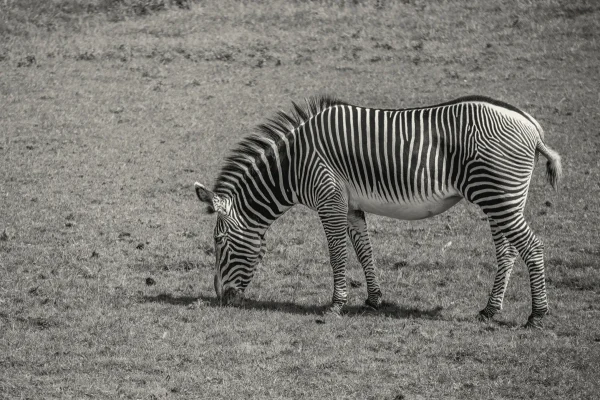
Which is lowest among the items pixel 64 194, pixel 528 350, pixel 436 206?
pixel 64 194

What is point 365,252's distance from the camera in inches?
464

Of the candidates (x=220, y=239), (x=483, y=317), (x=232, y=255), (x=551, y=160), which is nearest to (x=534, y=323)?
(x=483, y=317)

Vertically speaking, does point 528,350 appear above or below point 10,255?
above

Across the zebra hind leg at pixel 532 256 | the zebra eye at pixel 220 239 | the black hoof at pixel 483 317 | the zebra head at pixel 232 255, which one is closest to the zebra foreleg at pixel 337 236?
the zebra head at pixel 232 255

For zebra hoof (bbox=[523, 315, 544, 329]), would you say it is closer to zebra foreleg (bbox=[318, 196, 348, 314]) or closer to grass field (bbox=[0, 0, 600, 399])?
grass field (bbox=[0, 0, 600, 399])

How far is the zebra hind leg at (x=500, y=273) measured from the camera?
1114cm

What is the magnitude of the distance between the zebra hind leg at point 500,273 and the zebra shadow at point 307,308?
0.63m

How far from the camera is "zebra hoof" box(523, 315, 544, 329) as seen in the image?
10.6 meters

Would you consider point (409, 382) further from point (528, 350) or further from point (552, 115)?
point (552, 115)

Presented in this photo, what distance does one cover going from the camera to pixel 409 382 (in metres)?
9.03

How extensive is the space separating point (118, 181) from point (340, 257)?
22.2 feet

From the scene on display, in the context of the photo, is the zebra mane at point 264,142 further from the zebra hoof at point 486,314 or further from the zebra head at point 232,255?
the zebra hoof at point 486,314

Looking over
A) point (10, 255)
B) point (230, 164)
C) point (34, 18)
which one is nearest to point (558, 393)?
point (230, 164)

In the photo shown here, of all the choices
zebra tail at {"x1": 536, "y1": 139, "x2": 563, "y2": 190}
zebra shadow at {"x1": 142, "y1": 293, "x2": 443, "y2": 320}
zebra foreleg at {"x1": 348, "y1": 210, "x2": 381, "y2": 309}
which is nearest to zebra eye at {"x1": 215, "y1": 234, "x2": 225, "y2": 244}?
zebra shadow at {"x1": 142, "y1": 293, "x2": 443, "y2": 320}
